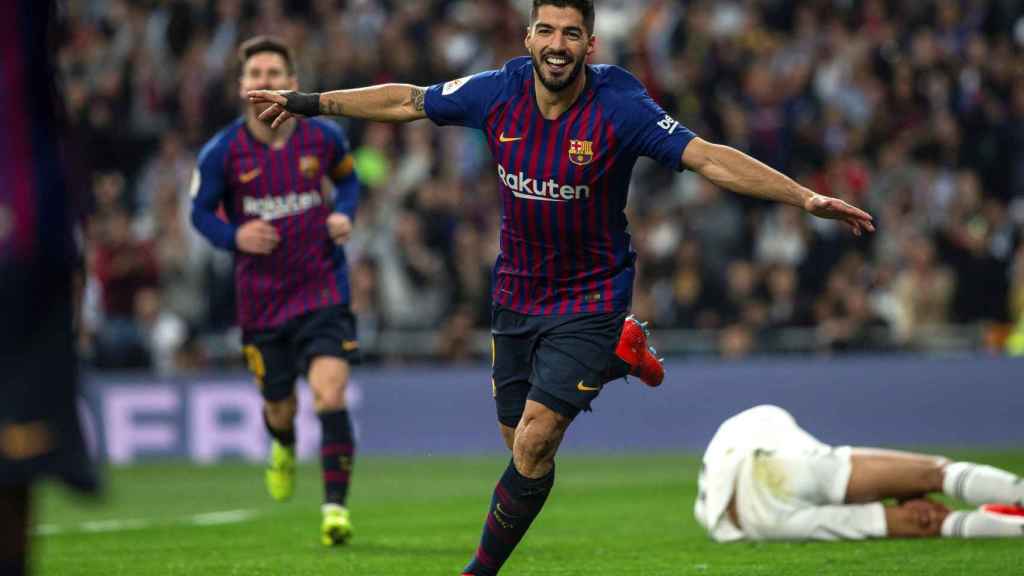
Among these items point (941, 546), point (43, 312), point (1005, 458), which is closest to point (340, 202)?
point (941, 546)

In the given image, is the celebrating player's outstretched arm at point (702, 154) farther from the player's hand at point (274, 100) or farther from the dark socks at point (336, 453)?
the dark socks at point (336, 453)

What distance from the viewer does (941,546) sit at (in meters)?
8.70

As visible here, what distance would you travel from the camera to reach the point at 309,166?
34.4ft

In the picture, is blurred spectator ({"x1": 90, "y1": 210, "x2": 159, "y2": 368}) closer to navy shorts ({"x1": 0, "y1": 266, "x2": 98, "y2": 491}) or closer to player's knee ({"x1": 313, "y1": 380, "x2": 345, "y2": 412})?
player's knee ({"x1": 313, "y1": 380, "x2": 345, "y2": 412})

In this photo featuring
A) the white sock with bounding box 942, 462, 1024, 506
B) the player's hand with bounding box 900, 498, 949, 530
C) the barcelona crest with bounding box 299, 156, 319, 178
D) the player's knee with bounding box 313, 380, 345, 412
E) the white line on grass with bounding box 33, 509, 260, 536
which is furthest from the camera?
the white line on grass with bounding box 33, 509, 260, 536

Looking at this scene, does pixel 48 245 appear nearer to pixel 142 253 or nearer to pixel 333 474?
pixel 333 474

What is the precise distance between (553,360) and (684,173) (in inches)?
547

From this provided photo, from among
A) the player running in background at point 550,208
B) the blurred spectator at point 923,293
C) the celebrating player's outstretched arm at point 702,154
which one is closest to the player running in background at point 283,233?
the player running in background at point 550,208

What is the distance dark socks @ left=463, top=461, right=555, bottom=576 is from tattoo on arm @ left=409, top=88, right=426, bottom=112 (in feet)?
5.40

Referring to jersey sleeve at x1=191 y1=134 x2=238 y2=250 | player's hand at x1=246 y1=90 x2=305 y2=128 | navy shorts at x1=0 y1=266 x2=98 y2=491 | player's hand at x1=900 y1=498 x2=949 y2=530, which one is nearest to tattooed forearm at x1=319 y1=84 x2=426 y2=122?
player's hand at x1=246 y1=90 x2=305 y2=128

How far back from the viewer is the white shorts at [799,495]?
8.98 meters

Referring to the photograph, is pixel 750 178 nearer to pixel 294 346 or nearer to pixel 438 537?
pixel 438 537

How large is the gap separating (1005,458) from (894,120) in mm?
5749

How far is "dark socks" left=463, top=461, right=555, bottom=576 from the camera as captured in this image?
7.02 metres
